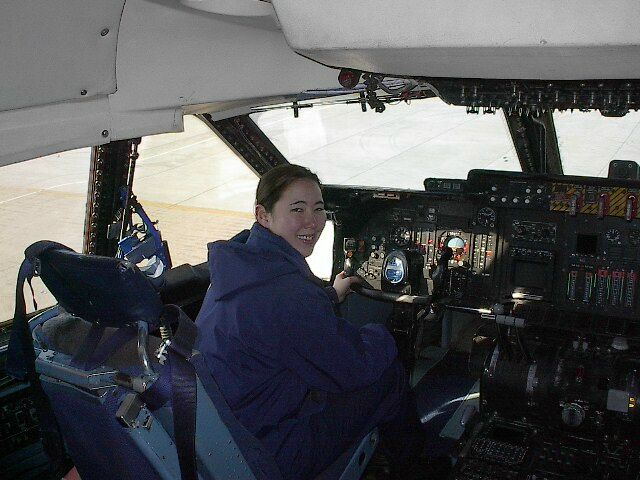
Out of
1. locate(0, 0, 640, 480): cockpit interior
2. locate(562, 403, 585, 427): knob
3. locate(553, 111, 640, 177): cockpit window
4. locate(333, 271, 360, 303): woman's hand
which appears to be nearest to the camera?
locate(0, 0, 640, 480): cockpit interior

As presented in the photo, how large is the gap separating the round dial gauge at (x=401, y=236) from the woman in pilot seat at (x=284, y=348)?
160 cm

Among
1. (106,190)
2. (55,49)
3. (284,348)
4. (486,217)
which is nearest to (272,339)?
(284,348)

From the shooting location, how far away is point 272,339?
2002mm

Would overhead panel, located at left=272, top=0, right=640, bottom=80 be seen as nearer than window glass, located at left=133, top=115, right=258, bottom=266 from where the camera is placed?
Yes

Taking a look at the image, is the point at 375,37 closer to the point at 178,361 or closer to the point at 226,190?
the point at 178,361

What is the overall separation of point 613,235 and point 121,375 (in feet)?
8.62

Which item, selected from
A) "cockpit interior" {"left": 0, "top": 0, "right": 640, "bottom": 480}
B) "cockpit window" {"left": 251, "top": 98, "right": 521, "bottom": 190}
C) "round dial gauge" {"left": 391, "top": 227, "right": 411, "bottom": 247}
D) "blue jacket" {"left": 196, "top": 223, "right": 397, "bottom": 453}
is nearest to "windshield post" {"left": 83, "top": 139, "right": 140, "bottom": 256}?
"cockpit interior" {"left": 0, "top": 0, "right": 640, "bottom": 480}

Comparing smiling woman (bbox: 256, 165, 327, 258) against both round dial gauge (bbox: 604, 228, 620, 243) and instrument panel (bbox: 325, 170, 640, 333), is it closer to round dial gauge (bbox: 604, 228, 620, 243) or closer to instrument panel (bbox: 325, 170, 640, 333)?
instrument panel (bbox: 325, 170, 640, 333)

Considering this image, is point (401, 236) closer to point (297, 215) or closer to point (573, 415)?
point (573, 415)

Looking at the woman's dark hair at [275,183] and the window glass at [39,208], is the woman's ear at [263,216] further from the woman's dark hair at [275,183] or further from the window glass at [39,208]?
the window glass at [39,208]

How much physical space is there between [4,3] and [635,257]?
2.92 metres

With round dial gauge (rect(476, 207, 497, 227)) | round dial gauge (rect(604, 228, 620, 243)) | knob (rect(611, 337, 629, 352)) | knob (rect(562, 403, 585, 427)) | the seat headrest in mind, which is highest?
the seat headrest

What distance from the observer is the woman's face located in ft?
7.66

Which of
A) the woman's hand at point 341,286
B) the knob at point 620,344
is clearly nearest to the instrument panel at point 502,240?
the knob at point 620,344
